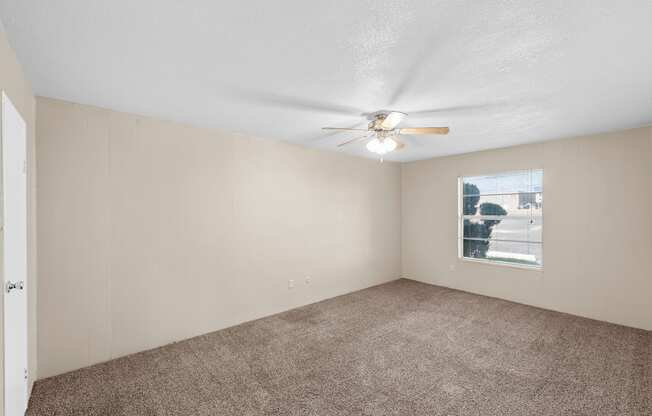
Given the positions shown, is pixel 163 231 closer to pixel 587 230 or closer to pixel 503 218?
pixel 503 218

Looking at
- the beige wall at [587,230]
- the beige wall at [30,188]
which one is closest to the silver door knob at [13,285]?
the beige wall at [30,188]

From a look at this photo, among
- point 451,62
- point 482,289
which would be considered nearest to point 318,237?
point 482,289

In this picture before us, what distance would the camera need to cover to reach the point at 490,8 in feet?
4.66

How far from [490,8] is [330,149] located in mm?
3363

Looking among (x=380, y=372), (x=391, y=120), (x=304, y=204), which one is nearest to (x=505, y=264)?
(x=380, y=372)

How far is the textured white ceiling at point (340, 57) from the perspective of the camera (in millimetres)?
1452

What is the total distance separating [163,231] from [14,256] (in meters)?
1.32

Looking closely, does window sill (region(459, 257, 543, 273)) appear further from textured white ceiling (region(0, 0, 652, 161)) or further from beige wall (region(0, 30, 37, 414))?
beige wall (region(0, 30, 37, 414))

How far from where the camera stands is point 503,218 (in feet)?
15.6

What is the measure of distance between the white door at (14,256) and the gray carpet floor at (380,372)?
49cm

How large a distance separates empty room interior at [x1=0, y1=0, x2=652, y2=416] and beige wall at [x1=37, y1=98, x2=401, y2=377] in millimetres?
21

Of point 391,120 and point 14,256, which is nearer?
point 14,256

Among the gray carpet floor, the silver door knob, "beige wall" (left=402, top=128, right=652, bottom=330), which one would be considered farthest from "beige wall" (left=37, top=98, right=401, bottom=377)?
"beige wall" (left=402, top=128, right=652, bottom=330)

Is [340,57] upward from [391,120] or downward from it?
upward
